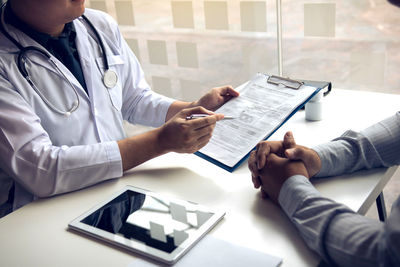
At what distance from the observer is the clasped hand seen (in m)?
1.03

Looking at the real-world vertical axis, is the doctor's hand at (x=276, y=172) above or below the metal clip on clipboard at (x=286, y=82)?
below

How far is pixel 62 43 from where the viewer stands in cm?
139

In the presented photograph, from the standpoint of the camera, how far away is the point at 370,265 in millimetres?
785

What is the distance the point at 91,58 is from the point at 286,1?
157 cm

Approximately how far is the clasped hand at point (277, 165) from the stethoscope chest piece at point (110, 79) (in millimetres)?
560

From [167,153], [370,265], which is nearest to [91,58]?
[167,153]

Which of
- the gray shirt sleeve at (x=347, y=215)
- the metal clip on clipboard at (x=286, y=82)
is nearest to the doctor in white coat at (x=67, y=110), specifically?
the metal clip on clipboard at (x=286, y=82)

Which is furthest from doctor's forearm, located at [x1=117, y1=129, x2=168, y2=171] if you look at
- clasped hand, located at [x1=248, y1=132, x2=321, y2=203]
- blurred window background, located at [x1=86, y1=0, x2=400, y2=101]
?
blurred window background, located at [x1=86, y1=0, x2=400, y2=101]

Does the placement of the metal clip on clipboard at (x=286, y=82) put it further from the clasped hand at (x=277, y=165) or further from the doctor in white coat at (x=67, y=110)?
the clasped hand at (x=277, y=165)

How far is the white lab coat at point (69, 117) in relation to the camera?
3.76 ft

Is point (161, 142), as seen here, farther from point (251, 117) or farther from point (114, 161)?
point (251, 117)

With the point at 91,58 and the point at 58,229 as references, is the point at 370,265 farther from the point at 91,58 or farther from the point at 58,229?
the point at 91,58

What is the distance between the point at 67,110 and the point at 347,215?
85 cm

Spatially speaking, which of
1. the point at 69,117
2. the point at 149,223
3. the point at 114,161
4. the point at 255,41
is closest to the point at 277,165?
the point at 149,223
